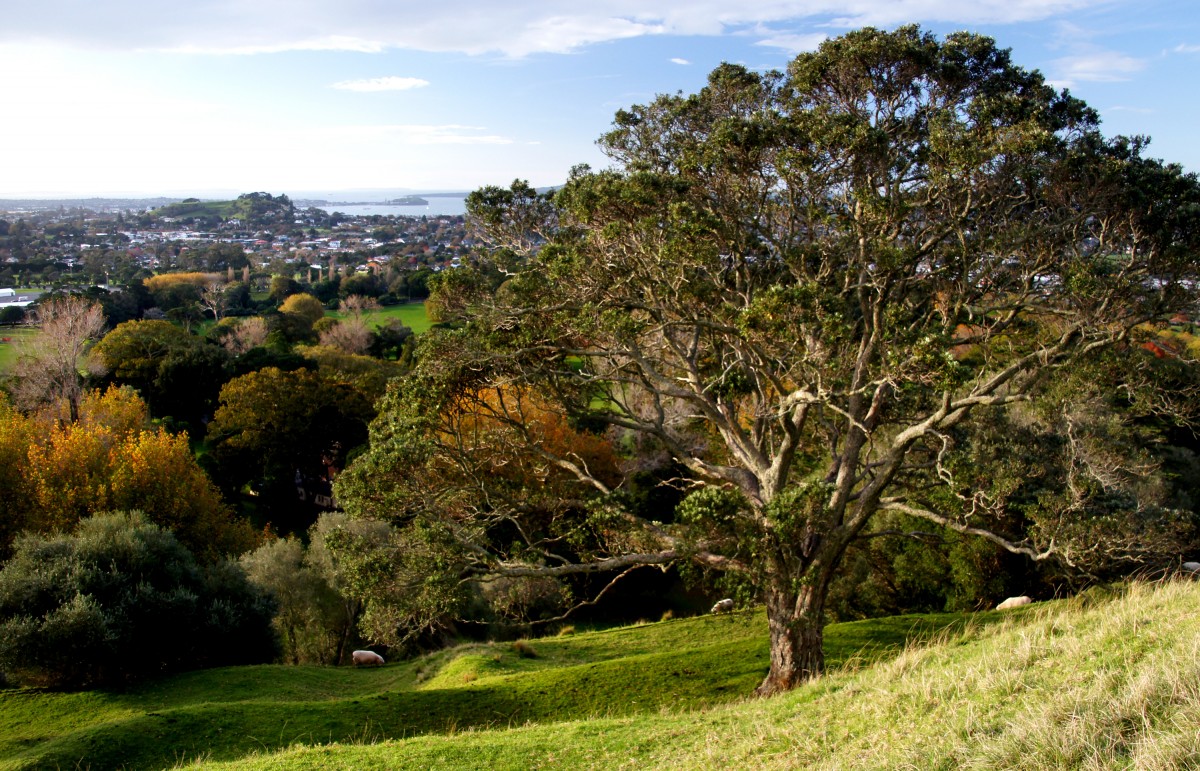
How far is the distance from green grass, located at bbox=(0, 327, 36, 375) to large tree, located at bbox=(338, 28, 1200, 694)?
4973 cm

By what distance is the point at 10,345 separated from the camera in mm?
58562

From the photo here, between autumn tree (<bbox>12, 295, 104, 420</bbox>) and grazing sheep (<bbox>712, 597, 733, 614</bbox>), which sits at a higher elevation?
autumn tree (<bbox>12, 295, 104, 420</bbox>)

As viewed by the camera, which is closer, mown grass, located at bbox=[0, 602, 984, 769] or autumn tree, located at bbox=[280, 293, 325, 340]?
mown grass, located at bbox=[0, 602, 984, 769]

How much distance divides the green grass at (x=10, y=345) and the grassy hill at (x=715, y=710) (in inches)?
1832

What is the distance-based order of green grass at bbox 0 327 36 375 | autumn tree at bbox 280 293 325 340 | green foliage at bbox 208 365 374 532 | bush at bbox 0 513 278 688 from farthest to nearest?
autumn tree at bbox 280 293 325 340 < green grass at bbox 0 327 36 375 < green foliage at bbox 208 365 374 532 < bush at bbox 0 513 278 688

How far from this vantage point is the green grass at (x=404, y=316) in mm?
→ 75669

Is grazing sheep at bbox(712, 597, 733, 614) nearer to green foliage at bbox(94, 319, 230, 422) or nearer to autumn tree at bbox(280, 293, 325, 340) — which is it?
green foliage at bbox(94, 319, 230, 422)

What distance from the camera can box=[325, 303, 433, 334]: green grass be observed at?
7567 cm

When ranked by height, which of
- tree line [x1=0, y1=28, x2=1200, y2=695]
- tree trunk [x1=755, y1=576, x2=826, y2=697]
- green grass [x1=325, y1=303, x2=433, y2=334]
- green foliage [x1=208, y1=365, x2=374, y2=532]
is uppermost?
tree line [x1=0, y1=28, x2=1200, y2=695]

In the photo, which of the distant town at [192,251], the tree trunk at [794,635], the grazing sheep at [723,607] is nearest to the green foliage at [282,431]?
the grazing sheep at [723,607]

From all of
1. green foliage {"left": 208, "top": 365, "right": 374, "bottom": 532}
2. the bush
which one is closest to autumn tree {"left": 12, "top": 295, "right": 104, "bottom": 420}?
green foliage {"left": 208, "top": 365, "right": 374, "bottom": 532}

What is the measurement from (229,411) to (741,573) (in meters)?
33.4

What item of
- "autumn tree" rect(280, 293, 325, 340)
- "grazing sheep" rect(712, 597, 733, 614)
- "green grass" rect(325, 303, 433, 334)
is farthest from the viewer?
"green grass" rect(325, 303, 433, 334)

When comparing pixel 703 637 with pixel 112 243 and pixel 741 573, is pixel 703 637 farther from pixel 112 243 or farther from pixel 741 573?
pixel 112 243
